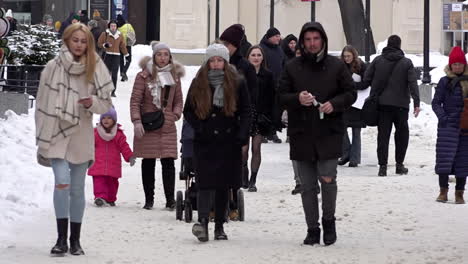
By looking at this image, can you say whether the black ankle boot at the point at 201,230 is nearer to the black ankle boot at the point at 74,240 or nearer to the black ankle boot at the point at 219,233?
the black ankle boot at the point at 219,233

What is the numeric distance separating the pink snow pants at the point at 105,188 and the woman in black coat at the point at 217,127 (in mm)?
2872

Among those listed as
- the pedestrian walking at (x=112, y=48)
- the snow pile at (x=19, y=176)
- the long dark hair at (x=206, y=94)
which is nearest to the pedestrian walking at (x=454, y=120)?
the long dark hair at (x=206, y=94)

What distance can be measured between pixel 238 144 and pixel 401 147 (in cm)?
670

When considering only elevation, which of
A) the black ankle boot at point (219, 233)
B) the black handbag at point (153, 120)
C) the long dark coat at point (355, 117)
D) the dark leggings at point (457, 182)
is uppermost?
the black handbag at point (153, 120)

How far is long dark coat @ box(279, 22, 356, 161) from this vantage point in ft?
36.4

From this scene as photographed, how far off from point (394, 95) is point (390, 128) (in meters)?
0.44

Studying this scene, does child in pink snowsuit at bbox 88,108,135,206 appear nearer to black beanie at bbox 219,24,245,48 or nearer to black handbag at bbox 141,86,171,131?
black handbag at bbox 141,86,171,131

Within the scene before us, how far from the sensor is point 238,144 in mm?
11383

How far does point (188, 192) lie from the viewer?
41.1ft

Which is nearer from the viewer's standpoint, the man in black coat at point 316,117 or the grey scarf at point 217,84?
the man in black coat at point 316,117

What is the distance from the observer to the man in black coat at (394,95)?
17.6m

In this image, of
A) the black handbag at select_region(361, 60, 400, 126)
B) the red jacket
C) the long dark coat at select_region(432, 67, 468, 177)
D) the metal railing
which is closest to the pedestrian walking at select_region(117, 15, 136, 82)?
the metal railing

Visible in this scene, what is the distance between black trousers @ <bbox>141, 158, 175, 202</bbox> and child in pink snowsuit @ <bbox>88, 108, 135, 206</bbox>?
1.09 ft

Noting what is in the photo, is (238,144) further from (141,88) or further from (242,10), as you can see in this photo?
(242,10)
